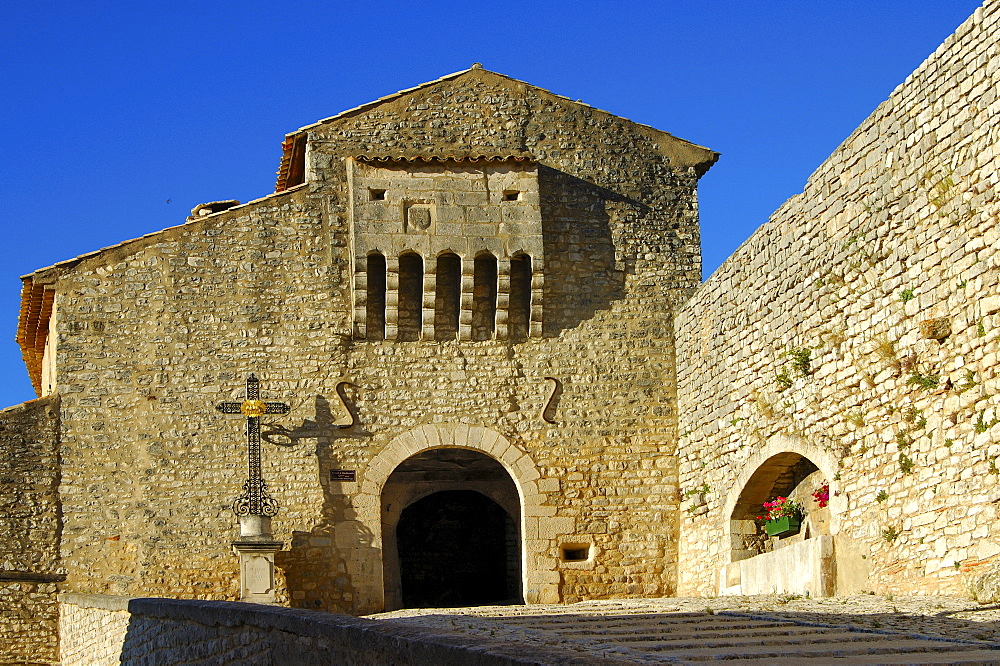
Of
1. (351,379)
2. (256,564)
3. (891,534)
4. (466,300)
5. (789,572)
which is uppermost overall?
(466,300)

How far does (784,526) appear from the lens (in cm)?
1290

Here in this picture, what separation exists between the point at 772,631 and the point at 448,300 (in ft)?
24.5

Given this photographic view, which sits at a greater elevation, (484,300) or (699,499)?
(484,300)

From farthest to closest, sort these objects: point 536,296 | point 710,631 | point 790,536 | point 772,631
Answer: point 536,296, point 790,536, point 710,631, point 772,631

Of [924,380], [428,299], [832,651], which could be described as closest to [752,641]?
[832,651]

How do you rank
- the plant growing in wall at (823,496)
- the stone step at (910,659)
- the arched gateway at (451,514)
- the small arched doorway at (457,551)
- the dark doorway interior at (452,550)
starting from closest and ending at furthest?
1. the stone step at (910,659)
2. the plant growing in wall at (823,496)
3. the arched gateway at (451,514)
4. the small arched doorway at (457,551)
5. the dark doorway interior at (452,550)

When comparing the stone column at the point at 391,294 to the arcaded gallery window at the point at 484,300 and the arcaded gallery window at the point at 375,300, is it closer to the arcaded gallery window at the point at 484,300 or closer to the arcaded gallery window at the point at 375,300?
the arcaded gallery window at the point at 375,300

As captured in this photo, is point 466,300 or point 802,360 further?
point 466,300

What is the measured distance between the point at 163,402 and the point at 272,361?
1.22 meters

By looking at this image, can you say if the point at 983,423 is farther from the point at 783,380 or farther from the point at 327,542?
the point at 327,542

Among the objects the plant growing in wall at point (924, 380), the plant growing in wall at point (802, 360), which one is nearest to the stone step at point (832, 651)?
the plant growing in wall at point (924, 380)

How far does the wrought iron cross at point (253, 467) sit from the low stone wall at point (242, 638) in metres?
1.84

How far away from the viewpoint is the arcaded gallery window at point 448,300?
1495 cm

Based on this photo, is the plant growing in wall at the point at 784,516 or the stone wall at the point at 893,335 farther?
the plant growing in wall at the point at 784,516
